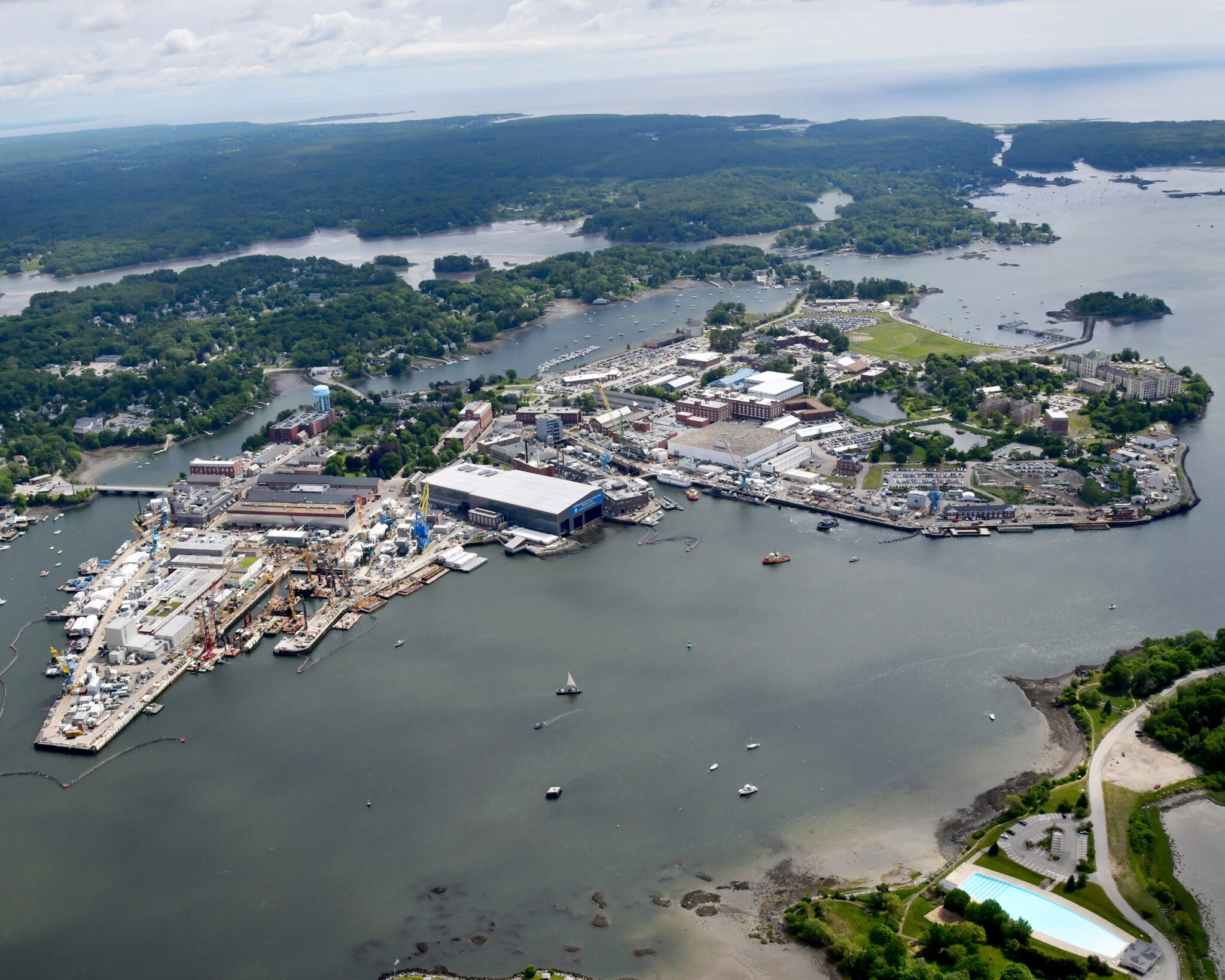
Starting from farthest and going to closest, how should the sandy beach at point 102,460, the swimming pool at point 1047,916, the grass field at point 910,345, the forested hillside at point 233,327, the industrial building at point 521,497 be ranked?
1. the grass field at point 910,345
2. the forested hillside at point 233,327
3. the sandy beach at point 102,460
4. the industrial building at point 521,497
5. the swimming pool at point 1047,916

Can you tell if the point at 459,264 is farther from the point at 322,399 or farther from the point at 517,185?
the point at 517,185

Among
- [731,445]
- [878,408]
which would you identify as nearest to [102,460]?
[731,445]

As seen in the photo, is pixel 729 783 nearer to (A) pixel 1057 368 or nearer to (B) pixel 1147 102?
(A) pixel 1057 368

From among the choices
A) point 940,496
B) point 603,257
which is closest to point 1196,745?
point 940,496

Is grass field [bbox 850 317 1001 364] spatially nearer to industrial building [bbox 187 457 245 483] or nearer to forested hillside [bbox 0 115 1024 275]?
forested hillside [bbox 0 115 1024 275]

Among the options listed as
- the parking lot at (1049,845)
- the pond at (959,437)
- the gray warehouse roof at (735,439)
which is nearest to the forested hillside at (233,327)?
the gray warehouse roof at (735,439)

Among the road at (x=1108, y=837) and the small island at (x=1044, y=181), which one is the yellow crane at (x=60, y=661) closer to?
the road at (x=1108, y=837)

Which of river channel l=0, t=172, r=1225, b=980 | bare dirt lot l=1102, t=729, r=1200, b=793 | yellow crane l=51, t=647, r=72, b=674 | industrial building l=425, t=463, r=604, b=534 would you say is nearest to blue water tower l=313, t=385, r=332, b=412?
industrial building l=425, t=463, r=604, b=534
